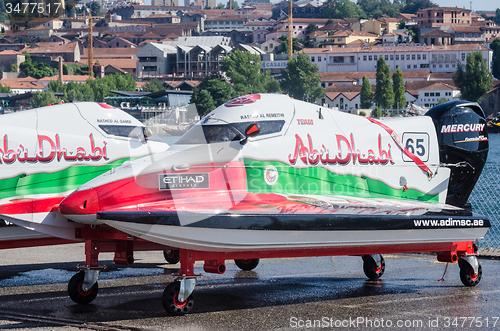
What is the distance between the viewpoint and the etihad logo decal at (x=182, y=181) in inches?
332

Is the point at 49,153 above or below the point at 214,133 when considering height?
below

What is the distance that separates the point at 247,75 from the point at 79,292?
120 m

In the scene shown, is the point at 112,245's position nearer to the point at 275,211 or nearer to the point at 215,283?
the point at 215,283

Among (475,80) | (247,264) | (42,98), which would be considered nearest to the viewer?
(247,264)

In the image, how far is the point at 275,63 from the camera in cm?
16038

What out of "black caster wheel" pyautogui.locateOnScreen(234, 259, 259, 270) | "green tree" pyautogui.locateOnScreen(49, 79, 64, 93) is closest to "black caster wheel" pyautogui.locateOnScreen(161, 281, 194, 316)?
"black caster wheel" pyautogui.locateOnScreen(234, 259, 259, 270)

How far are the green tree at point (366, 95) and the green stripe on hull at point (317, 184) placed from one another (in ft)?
354

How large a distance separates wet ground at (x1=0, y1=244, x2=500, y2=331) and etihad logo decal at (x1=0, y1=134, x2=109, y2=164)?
75.3 inches

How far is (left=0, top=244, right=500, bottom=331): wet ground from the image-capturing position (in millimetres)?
7898

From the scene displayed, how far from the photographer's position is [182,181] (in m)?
8.49

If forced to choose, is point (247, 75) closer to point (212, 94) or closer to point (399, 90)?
point (212, 94)
